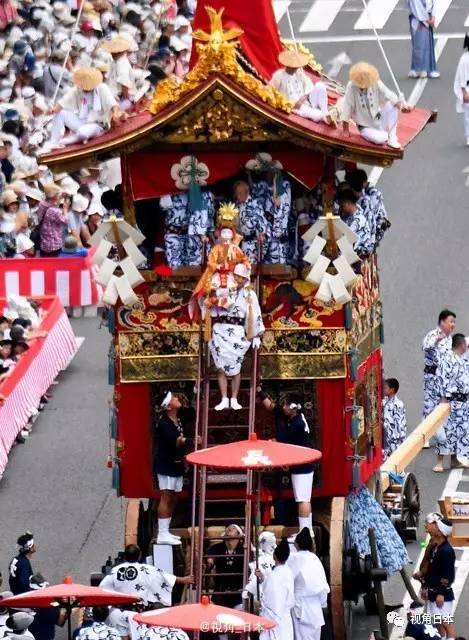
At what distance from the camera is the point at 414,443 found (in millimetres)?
32656

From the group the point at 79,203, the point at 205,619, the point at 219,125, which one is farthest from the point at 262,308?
the point at 79,203

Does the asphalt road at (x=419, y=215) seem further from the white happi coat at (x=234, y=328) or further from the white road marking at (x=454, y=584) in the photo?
the white happi coat at (x=234, y=328)

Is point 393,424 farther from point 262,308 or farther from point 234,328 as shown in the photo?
point 234,328

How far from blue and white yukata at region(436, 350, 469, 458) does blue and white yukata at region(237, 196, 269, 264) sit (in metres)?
6.49

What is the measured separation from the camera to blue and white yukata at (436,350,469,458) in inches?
1340

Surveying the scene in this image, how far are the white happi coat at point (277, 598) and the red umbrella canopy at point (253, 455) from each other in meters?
1.08

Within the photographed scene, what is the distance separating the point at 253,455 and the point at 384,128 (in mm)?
3892

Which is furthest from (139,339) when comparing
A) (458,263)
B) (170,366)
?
(458,263)

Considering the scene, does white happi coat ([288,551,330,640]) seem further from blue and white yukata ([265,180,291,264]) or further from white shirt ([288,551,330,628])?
blue and white yukata ([265,180,291,264])

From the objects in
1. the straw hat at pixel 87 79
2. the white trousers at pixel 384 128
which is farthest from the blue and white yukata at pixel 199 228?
the white trousers at pixel 384 128

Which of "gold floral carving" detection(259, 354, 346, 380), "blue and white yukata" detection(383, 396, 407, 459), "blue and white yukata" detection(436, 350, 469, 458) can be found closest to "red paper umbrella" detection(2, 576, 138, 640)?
"gold floral carving" detection(259, 354, 346, 380)

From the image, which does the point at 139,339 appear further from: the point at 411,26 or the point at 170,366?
the point at 411,26

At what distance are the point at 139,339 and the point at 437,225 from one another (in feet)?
50.4

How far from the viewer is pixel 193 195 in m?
28.0
